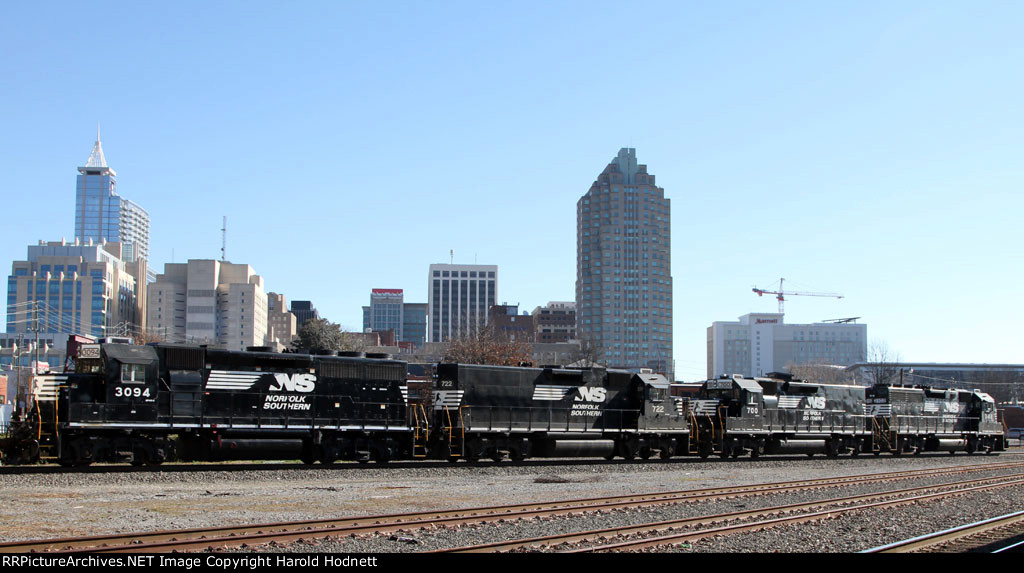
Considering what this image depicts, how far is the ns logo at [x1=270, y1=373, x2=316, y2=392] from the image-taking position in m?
25.5

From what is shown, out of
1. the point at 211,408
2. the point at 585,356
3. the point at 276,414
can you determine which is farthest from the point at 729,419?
the point at 585,356

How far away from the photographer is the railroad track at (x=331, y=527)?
11.3 meters

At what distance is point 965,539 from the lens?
14250 mm

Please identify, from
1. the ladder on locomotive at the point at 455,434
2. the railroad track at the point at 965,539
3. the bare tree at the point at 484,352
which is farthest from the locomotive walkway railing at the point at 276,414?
the bare tree at the point at 484,352

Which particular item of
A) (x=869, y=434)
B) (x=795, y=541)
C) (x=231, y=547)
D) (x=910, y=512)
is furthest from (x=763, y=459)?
(x=231, y=547)

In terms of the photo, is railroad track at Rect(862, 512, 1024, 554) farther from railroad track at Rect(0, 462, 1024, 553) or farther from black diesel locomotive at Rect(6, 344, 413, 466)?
black diesel locomotive at Rect(6, 344, 413, 466)

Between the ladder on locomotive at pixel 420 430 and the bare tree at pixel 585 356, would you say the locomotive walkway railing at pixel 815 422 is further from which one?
the ladder on locomotive at pixel 420 430

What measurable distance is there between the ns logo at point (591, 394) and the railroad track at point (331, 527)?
34.2 feet

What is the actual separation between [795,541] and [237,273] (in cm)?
16916

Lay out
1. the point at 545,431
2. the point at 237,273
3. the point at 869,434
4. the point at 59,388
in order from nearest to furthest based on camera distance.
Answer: the point at 59,388
the point at 545,431
the point at 869,434
the point at 237,273

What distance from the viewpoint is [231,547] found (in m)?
11.4

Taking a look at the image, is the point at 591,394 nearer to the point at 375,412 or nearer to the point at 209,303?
the point at 375,412

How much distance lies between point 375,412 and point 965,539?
17.2 meters
